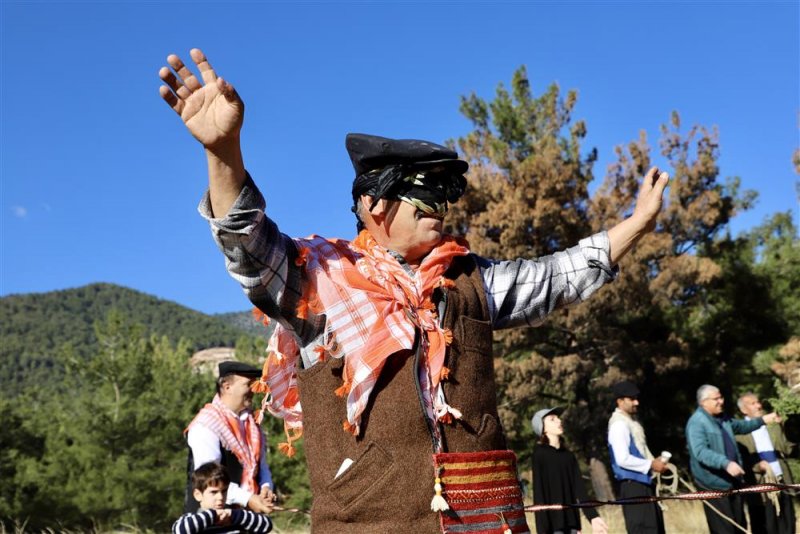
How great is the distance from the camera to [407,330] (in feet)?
7.42

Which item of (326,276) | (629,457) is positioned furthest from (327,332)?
(629,457)

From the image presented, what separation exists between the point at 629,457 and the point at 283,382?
196 inches

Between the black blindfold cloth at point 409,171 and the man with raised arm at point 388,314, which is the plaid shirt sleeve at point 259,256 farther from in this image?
the black blindfold cloth at point 409,171

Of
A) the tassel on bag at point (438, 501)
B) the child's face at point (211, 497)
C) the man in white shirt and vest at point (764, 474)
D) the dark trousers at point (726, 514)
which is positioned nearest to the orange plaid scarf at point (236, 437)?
the child's face at point (211, 497)

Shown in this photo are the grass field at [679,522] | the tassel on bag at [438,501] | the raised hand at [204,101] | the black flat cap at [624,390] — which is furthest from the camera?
the grass field at [679,522]

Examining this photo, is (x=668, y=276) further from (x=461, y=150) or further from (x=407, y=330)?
(x=407, y=330)

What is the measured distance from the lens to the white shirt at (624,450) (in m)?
6.86

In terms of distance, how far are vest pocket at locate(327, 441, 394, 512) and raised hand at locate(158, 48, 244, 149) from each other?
0.85 m

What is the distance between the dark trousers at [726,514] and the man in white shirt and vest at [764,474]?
26.8 inches

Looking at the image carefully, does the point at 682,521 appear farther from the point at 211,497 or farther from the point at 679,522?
the point at 211,497

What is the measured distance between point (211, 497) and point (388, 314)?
281 cm

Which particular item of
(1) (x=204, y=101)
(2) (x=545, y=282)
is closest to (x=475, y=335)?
(2) (x=545, y=282)

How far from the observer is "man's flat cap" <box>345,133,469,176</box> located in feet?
8.06

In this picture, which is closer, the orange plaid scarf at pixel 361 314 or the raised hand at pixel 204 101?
the raised hand at pixel 204 101
